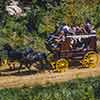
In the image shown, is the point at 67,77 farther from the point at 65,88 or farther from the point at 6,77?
the point at 65,88

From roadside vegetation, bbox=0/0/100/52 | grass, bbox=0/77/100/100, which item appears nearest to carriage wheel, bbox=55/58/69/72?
roadside vegetation, bbox=0/0/100/52

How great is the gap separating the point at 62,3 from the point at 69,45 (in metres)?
3.15

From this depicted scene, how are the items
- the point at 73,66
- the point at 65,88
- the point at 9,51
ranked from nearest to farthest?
1. the point at 65,88
2. the point at 9,51
3. the point at 73,66

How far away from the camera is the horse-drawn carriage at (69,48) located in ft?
61.7

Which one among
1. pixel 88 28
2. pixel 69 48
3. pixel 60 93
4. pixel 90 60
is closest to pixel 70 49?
pixel 69 48

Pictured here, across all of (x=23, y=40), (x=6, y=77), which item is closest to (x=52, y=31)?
(x=23, y=40)

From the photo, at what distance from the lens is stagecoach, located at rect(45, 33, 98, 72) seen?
18.8 m

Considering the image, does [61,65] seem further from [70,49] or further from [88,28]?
[88,28]

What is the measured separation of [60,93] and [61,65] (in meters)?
8.69

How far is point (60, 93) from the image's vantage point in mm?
10586

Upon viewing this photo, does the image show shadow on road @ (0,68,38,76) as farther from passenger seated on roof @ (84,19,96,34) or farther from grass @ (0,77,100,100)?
grass @ (0,77,100,100)

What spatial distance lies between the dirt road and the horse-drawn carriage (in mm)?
448

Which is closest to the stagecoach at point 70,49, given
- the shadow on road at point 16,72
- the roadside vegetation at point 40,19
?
the roadside vegetation at point 40,19

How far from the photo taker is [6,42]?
19.5m
